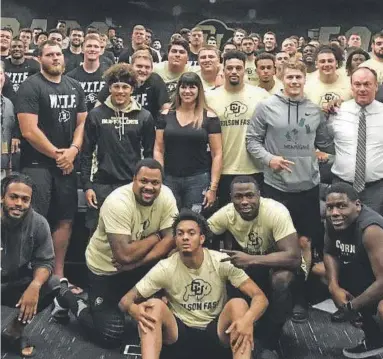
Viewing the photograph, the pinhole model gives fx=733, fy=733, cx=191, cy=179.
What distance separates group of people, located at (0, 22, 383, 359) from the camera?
358cm

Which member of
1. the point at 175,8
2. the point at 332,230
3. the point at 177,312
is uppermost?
the point at 175,8

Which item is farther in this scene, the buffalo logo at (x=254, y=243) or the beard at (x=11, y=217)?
the buffalo logo at (x=254, y=243)

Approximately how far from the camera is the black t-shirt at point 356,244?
3666 mm

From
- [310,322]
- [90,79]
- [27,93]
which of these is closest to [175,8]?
[90,79]

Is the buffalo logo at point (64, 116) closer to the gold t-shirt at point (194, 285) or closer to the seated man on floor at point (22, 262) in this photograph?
the seated man on floor at point (22, 262)

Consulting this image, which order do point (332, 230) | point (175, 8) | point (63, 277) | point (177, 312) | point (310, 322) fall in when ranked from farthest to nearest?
point (175, 8) → point (63, 277) → point (310, 322) → point (332, 230) → point (177, 312)

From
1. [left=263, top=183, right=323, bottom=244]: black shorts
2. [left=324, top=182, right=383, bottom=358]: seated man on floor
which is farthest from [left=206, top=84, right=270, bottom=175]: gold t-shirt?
[left=324, top=182, right=383, bottom=358]: seated man on floor

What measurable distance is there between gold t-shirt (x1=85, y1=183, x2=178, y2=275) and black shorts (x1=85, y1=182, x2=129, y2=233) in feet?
1.34

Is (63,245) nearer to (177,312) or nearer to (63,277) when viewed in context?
(63,277)

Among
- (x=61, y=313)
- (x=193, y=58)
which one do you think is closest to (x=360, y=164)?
(x=61, y=313)

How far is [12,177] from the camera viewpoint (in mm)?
3771

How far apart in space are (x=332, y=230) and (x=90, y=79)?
2.39m

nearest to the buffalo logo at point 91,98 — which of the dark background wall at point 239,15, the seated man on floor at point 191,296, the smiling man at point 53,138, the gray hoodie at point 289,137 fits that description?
the smiling man at point 53,138

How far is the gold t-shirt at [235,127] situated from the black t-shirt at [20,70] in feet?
7.51
